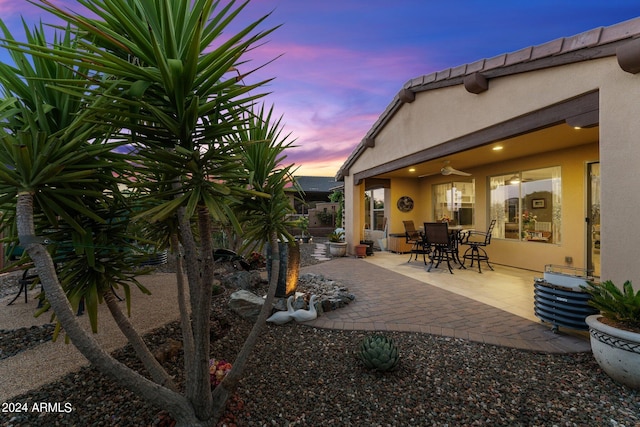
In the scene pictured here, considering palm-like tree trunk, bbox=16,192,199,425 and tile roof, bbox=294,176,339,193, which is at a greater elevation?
tile roof, bbox=294,176,339,193

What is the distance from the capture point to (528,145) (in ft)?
19.1

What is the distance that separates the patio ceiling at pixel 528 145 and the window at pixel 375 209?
3.51m

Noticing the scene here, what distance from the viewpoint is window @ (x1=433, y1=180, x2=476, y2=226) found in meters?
8.94

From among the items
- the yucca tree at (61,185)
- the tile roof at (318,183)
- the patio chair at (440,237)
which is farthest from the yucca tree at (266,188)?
the tile roof at (318,183)

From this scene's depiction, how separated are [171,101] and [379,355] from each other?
242cm

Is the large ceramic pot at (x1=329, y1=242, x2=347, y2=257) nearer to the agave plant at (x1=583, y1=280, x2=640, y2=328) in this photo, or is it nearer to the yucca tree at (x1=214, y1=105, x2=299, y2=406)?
the agave plant at (x1=583, y1=280, x2=640, y2=328)

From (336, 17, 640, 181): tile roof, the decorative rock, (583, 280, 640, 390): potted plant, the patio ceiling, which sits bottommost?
the decorative rock

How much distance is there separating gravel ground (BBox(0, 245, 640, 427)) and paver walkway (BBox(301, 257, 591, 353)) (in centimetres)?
24

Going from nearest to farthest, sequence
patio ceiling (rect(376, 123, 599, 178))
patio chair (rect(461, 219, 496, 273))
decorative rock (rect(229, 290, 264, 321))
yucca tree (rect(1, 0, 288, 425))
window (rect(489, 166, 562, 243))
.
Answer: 1. yucca tree (rect(1, 0, 288, 425))
2. decorative rock (rect(229, 290, 264, 321))
3. patio ceiling (rect(376, 123, 599, 178))
4. window (rect(489, 166, 562, 243))
5. patio chair (rect(461, 219, 496, 273))

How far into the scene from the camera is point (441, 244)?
7.02 m

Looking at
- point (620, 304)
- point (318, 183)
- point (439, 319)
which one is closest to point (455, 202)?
point (439, 319)

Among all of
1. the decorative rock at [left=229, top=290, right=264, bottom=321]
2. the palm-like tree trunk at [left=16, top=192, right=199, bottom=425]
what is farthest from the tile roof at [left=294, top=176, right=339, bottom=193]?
the palm-like tree trunk at [left=16, top=192, right=199, bottom=425]

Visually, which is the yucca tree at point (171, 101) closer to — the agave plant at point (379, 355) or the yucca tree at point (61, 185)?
the yucca tree at point (61, 185)

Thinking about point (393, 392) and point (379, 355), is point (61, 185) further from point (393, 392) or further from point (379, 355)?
point (393, 392)
